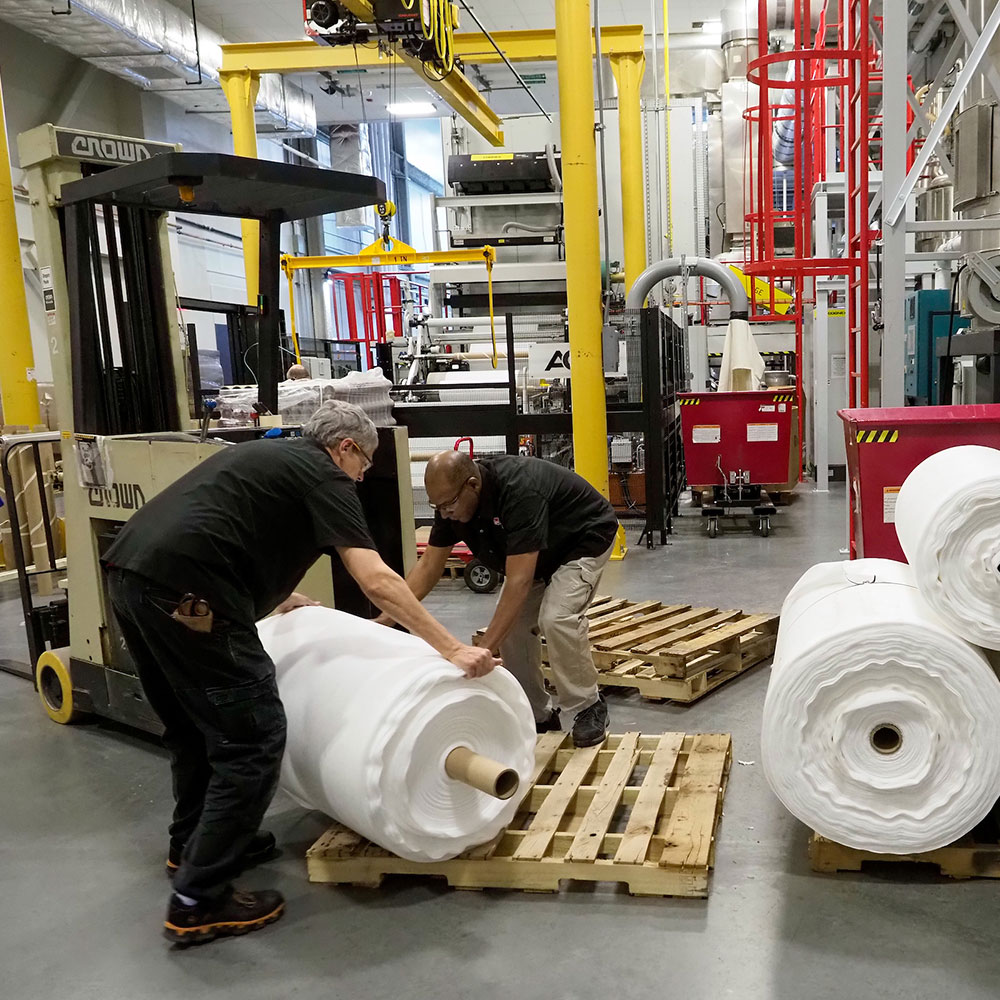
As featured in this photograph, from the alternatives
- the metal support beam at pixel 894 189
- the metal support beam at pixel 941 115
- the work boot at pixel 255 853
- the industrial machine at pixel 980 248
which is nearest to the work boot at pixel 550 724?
the work boot at pixel 255 853

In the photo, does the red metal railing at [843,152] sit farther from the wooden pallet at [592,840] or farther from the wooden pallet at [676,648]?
the wooden pallet at [592,840]

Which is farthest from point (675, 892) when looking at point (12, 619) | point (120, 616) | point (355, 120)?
point (355, 120)

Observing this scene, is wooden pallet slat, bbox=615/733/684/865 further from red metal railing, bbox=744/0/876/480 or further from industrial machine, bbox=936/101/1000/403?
red metal railing, bbox=744/0/876/480

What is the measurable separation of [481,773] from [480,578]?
4.60 metres

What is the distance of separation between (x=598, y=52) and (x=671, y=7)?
6589mm

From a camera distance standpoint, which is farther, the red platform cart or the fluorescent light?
the fluorescent light

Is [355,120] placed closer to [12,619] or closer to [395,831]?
[12,619]

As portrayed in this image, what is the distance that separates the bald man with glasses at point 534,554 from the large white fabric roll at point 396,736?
1.85ft

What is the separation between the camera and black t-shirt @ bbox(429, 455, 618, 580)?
3.78 m

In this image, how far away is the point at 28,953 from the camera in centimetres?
283

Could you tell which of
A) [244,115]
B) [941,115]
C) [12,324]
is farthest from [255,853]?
[244,115]

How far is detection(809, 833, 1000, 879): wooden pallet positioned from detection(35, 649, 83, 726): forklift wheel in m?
3.70

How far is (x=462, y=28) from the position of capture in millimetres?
14961

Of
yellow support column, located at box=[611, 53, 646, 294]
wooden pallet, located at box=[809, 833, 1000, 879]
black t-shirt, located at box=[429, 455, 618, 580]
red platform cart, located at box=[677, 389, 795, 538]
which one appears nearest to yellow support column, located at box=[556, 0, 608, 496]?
red platform cart, located at box=[677, 389, 795, 538]
